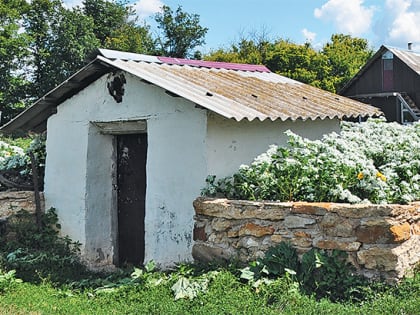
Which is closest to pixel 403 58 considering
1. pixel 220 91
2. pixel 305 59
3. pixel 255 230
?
pixel 305 59

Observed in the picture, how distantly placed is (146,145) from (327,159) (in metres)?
3.14

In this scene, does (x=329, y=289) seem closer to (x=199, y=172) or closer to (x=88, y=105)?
(x=199, y=172)

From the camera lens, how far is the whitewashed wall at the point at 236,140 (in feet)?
22.4

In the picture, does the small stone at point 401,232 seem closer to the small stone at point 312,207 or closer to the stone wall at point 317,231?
the stone wall at point 317,231

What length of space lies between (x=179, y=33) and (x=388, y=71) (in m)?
15.0

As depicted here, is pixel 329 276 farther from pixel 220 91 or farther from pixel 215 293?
pixel 220 91

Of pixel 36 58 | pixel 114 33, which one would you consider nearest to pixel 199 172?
pixel 36 58

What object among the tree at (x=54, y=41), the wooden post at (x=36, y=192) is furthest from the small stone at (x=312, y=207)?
the tree at (x=54, y=41)

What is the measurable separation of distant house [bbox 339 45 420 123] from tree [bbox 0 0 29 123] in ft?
64.4

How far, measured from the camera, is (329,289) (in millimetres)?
5398

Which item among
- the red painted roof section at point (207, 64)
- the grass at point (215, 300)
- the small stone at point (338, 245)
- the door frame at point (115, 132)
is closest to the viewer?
the grass at point (215, 300)

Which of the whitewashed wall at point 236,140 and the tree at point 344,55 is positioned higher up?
the tree at point 344,55

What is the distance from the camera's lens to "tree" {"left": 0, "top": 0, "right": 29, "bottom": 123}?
106 feet

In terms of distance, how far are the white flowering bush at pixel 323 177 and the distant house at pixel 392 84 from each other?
2115 centimetres
